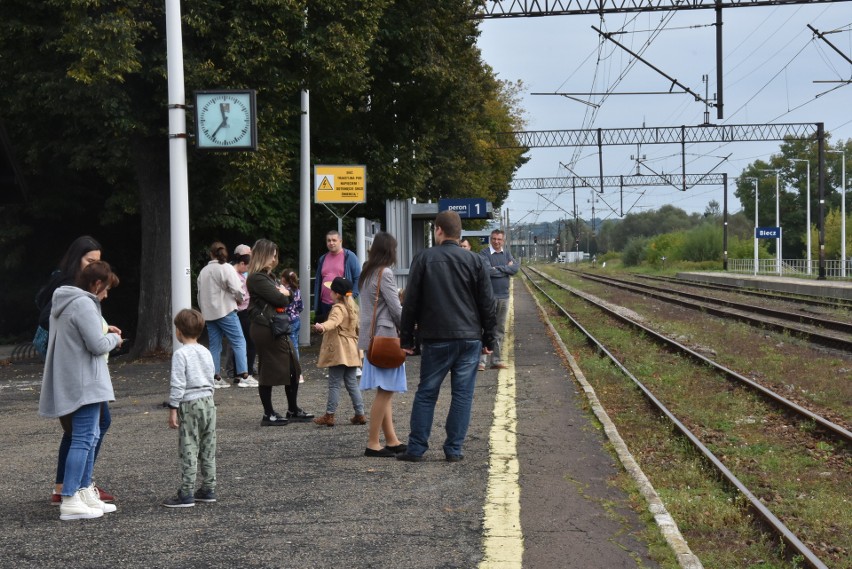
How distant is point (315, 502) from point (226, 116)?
6.45 meters

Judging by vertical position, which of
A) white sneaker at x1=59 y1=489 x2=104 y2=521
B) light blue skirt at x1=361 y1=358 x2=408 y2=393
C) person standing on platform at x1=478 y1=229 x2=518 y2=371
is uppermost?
person standing on platform at x1=478 y1=229 x2=518 y2=371

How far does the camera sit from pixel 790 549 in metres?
6.24

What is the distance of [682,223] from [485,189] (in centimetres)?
13590

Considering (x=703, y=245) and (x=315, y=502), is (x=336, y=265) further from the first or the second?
(x=703, y=245)

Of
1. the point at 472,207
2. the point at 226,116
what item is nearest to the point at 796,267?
the point at 472,207

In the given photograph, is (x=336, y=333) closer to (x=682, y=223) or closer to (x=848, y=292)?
(x=848, y=292)

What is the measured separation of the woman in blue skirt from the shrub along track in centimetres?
248

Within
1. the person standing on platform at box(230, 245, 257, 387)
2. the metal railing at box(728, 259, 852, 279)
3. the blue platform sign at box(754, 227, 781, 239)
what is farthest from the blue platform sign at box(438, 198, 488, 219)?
the blue platform sign at box(754, 227, 781, 239)

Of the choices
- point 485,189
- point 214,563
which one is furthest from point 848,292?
point 214,563

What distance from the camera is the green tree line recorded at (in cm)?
1691

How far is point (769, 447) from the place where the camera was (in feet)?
33.0

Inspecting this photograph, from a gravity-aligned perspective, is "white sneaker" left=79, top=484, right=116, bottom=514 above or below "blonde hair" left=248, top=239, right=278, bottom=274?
below

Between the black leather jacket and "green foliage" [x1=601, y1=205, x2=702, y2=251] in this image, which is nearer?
the black leather jacket

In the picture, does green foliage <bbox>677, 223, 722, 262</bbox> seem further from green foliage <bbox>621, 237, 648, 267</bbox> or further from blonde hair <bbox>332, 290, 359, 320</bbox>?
blonde hair <bbox>332, 290, 359, 320</bbox>
